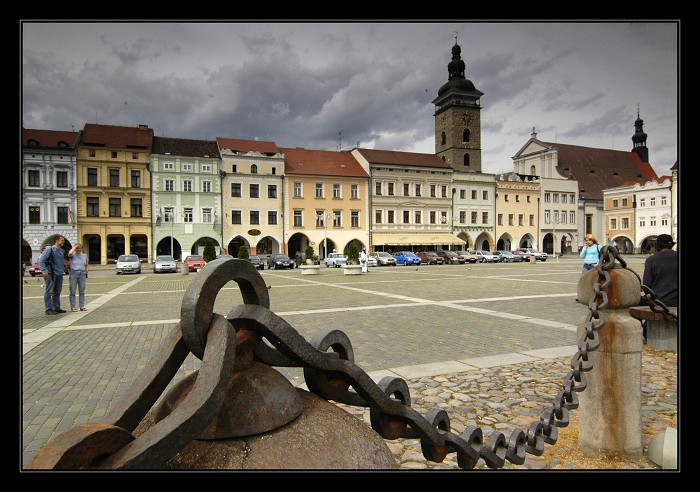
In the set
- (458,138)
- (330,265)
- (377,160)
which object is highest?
(458,138)

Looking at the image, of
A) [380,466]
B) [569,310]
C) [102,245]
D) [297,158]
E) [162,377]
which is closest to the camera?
[162,377]

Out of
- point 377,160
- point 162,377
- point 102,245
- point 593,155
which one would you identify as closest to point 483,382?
point 162,377

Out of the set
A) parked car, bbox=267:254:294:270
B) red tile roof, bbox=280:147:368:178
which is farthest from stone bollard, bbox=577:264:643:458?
red tile roof, bbox=280:147:368:178

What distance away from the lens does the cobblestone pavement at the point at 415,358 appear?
3.71m

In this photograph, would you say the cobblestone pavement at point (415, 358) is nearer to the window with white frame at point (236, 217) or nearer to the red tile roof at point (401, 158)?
the window with white frame at point (236, 217)

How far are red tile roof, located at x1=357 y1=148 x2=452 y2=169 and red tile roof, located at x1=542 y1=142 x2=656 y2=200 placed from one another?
20.7 meters

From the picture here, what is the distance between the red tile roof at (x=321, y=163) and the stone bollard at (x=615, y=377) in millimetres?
46037

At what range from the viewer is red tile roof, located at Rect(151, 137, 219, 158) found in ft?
149

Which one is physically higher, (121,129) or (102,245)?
(121,129)

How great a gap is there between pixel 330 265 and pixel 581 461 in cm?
3572

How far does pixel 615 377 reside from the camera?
273cm

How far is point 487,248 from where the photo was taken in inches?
2290

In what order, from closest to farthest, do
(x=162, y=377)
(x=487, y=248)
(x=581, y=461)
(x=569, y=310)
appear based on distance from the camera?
(x=162, y=377), (x=581, y=461), (x=569, y=310), (x=487, y=248)

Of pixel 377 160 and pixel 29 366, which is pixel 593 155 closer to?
pixel 377 160
